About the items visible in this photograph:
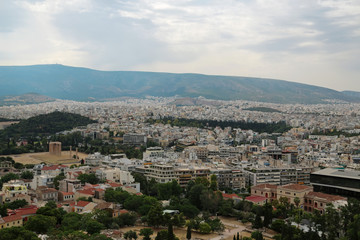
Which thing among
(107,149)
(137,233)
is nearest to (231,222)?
(137,233)

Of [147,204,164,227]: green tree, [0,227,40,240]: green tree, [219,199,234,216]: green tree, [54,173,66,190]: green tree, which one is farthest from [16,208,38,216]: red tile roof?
[219,199,234,216]: green tree

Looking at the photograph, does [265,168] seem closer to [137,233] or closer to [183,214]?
[183,214]

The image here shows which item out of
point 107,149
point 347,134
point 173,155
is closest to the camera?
point 173,155

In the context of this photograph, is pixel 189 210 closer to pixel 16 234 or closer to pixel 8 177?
pixel 16 234

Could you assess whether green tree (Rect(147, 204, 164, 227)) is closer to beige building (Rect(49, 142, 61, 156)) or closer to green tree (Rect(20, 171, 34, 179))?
green tree (Rect(20, 171, 34, 179))

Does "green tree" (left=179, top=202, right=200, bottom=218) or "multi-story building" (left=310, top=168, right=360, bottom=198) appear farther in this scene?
"multi-story building" (left=310, top=168, right=360, bottom=198)

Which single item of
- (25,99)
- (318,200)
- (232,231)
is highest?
(25,99)

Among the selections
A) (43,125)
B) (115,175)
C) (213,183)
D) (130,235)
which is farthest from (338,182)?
(43,125)

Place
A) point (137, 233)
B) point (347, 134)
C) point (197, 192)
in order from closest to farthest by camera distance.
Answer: point (137, 233) → point (197, 192) → point (347, 134)

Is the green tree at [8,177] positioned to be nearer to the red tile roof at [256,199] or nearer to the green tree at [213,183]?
the green tree at [213,183]
